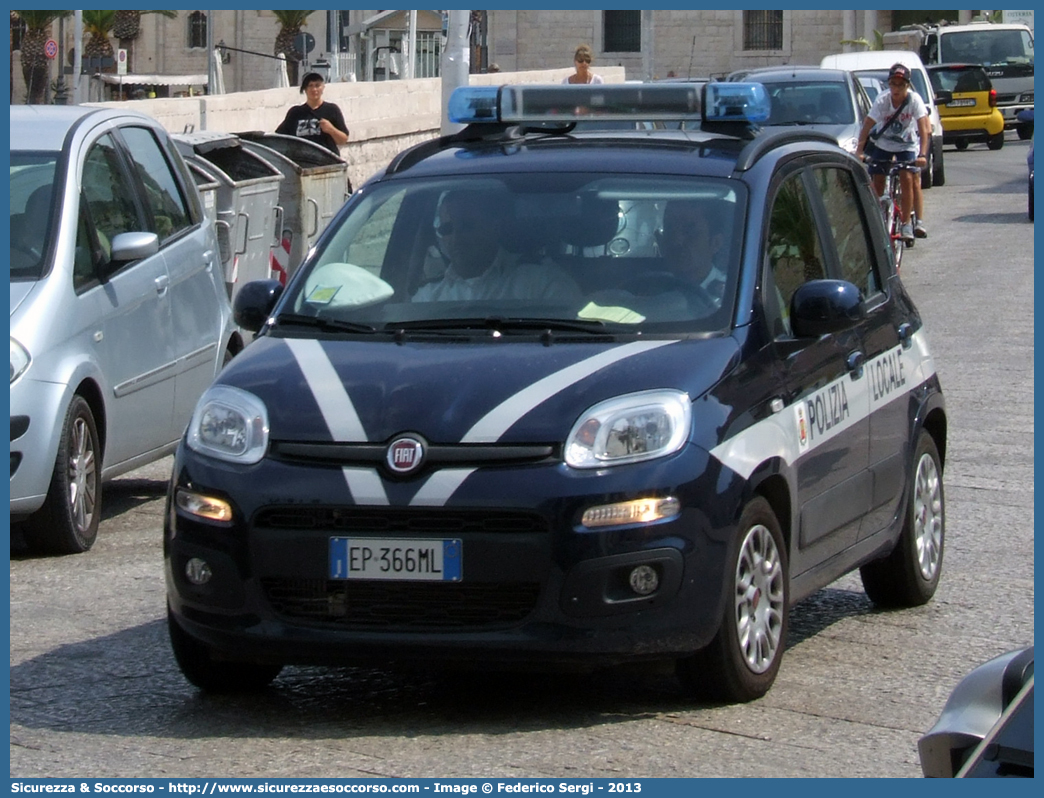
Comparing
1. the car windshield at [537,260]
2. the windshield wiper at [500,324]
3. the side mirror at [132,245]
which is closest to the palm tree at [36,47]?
the side mirror at [132,245]

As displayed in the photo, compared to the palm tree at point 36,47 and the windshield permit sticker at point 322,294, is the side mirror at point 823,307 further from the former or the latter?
the palm tree at point 36,47

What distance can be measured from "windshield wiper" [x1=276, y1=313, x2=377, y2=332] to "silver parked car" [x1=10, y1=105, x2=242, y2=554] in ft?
6.35

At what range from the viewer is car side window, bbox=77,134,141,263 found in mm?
8570

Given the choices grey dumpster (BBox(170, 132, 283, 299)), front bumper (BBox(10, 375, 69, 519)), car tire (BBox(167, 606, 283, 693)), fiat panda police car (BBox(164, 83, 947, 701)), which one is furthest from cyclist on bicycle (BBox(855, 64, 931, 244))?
car tire (BBox(167, 606, 283, 693))

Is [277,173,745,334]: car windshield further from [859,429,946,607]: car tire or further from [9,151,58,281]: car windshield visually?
[9,151,58,281]: car windshield

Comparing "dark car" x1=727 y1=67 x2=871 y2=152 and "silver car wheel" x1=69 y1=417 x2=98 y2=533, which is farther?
"dark car" x1=727 y1=67 x2=871 y2=152

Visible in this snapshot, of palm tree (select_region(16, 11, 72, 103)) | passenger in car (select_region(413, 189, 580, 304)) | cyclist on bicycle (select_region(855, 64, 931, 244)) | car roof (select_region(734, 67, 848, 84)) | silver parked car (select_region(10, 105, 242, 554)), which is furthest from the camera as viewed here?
palm tree (select_region(16, 11, 72, 103))

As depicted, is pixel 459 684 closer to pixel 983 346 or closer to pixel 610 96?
pixel 610 96

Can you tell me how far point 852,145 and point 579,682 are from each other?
51.4 ft

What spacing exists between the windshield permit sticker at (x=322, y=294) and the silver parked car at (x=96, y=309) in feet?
6.31

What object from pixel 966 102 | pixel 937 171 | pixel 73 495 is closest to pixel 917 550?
pixel 73 495

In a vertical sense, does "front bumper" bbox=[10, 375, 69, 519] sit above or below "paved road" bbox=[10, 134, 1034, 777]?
above

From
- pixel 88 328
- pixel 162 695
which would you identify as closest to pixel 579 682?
pixel 162 695

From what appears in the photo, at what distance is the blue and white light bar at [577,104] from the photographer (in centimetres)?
687
